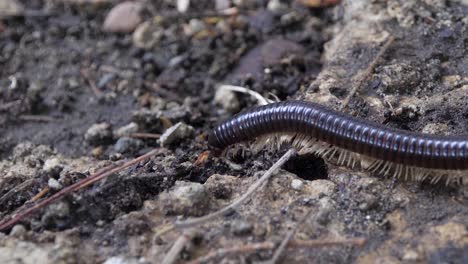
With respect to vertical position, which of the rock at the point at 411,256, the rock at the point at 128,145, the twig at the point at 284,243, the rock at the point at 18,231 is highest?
the rock at the point at 18,231

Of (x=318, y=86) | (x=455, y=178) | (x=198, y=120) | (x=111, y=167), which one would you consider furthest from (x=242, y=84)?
(x=455, y=178)

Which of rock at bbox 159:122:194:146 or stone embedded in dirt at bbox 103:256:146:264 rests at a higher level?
stone embedded in dirt at bbox 103:256:146:264

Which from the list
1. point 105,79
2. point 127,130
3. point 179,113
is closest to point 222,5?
point 105,79

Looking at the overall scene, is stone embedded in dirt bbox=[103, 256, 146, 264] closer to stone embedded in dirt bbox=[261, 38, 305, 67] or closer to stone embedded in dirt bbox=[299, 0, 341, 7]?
stone embedded in dirt bbox=[261, 38, 305, 67]

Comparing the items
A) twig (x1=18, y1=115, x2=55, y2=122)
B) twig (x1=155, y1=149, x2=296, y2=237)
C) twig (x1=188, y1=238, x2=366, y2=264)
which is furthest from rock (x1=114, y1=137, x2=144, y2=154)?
twig (x1=188, y1=238, x2=366, y2=264)

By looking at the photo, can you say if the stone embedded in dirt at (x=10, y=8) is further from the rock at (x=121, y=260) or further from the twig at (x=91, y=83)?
the rock at (x=121, y=260)

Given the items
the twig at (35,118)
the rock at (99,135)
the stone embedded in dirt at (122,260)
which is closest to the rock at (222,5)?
the rock at (99,135)

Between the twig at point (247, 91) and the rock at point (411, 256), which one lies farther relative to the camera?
the twig at point (247, 91)
